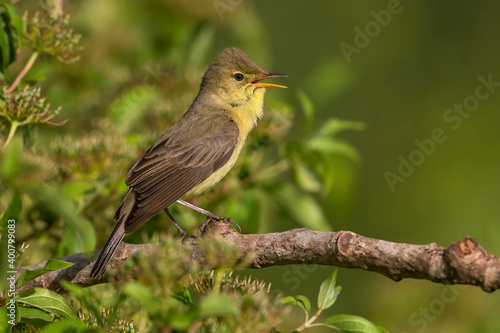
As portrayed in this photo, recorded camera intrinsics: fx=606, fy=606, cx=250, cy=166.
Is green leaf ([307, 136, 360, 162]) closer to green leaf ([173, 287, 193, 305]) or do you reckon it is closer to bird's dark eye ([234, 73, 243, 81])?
bird's dark eye ([234, 73, 243, 81])

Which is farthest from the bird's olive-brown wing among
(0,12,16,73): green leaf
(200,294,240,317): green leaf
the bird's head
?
(200,294,240,317): green leaf

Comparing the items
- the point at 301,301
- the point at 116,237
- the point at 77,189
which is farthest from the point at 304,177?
the point at 301,301

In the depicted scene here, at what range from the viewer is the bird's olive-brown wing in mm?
4211

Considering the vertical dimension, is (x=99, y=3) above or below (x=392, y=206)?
above

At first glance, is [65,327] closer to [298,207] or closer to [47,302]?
[47,302]

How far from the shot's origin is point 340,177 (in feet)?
15.7

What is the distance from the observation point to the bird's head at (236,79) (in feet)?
17.4

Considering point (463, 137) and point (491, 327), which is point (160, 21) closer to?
point (491, 327)

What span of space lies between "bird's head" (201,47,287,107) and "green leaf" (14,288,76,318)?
3.02m

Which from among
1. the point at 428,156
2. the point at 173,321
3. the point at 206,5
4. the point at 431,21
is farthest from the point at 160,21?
the point at 431,21

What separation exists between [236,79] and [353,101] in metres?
4.07

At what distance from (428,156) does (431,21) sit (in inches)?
92.2

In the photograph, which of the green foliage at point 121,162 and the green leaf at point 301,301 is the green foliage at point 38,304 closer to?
the green foliage at point 121,162

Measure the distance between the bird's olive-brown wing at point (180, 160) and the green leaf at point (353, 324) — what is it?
187 centimetres
